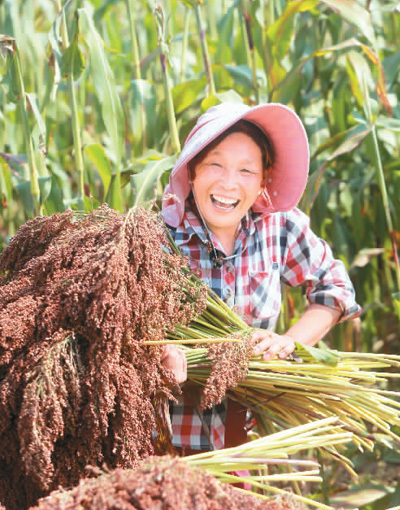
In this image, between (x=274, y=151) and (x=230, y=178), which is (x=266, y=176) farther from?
(x=230, y=178)

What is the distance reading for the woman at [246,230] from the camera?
163cm

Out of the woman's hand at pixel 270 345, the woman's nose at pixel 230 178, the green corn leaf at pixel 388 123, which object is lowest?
the woman's hand at pixel 270 345

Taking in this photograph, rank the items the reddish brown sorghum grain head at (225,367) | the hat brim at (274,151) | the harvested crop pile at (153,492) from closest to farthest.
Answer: the harvested crop pile at (153,492) → the reddish brown sorghum grain head at (225,367) → the hat brim at (274,151)

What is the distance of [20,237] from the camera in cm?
134

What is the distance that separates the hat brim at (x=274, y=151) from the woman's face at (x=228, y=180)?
0.15 feet

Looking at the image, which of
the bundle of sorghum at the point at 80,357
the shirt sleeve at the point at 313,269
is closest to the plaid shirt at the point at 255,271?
the shirt sleeve at the point at 313,269

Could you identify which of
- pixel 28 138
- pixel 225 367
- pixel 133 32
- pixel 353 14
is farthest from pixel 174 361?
pixel 133 32

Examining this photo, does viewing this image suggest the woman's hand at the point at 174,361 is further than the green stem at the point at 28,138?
No

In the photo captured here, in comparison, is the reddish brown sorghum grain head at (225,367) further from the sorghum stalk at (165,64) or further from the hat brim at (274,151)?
the sorghum stalk at (165,64)

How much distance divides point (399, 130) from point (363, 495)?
48.1 inches

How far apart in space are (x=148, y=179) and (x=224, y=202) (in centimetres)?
34

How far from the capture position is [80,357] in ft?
3.73

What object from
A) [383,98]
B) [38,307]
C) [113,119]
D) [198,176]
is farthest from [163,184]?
[38,307]

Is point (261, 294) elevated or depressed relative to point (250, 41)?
depressed
